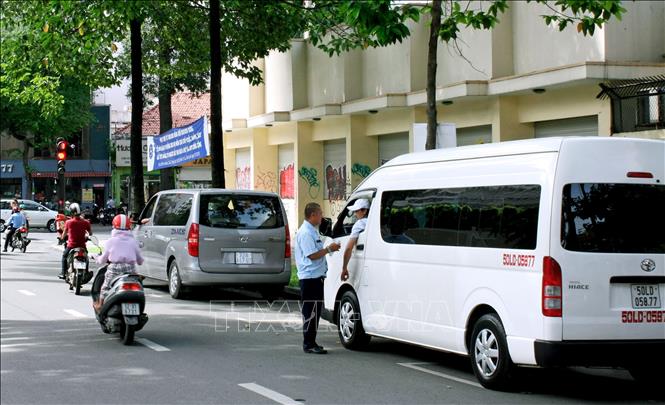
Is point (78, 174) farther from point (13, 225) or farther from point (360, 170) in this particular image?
point (360, 170)

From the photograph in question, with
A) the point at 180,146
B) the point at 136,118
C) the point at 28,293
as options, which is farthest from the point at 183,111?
the point at 28,293

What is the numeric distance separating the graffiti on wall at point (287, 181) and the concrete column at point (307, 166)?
148 centimetres

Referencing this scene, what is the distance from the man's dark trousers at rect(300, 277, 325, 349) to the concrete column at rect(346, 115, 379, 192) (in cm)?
1866

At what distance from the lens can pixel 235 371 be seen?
32.0ft

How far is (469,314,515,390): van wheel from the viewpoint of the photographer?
873cm

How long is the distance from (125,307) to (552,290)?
5355 mm

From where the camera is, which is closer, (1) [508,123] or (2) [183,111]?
(1) [508,123]

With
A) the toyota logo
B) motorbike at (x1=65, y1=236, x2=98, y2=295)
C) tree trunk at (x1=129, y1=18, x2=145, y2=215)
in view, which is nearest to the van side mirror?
the toyota logo

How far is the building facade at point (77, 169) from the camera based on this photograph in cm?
6612

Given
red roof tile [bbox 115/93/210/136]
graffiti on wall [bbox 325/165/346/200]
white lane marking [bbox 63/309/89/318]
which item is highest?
red roof tile [bbox 115/93/210/136]

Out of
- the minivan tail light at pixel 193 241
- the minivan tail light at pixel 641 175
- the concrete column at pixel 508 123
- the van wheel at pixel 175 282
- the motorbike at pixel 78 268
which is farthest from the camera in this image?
the concrete column at pixel 508 123

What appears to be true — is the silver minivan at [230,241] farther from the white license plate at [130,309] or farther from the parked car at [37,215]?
the parked car at [37,215]

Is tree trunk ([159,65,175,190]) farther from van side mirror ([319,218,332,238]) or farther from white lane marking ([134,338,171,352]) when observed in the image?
van side mirror ([319,218,332,238])

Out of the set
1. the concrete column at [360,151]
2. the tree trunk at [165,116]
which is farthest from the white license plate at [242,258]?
the tree trunk at [165,116]
